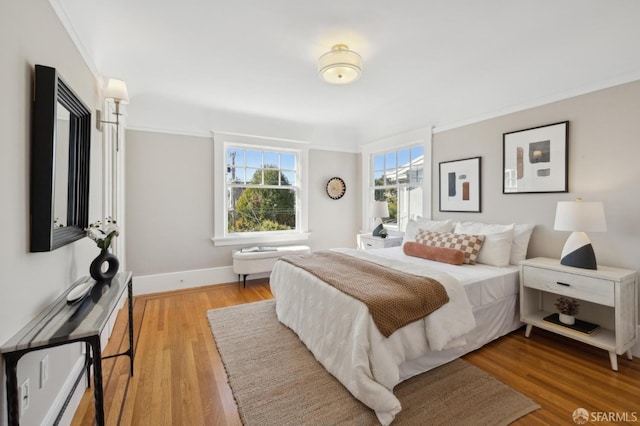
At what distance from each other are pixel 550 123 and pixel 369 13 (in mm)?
2061

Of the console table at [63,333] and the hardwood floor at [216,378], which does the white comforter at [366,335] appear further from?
the console table at [63,333]

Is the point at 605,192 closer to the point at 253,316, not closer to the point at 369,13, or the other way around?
the point at 369,13

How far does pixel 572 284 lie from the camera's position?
2268mm

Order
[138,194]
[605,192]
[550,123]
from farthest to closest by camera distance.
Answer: [138,194] → [550,123] → [605,192]

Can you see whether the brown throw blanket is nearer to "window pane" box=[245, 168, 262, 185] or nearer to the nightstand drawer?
the nightstand drawer

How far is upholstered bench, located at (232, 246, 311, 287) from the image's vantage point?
4137mm

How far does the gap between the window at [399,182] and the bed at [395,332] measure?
1615 millimetres

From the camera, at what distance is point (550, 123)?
2.77m

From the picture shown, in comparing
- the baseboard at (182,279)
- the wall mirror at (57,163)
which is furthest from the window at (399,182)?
the wall mirror at (57,163)

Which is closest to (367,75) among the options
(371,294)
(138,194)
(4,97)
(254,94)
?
(254,94)

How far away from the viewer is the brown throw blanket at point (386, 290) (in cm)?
178

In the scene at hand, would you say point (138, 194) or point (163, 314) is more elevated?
point (138, 194)

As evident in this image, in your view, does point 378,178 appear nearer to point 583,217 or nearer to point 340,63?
point 340,63

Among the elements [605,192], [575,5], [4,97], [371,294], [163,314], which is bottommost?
[163,314]
